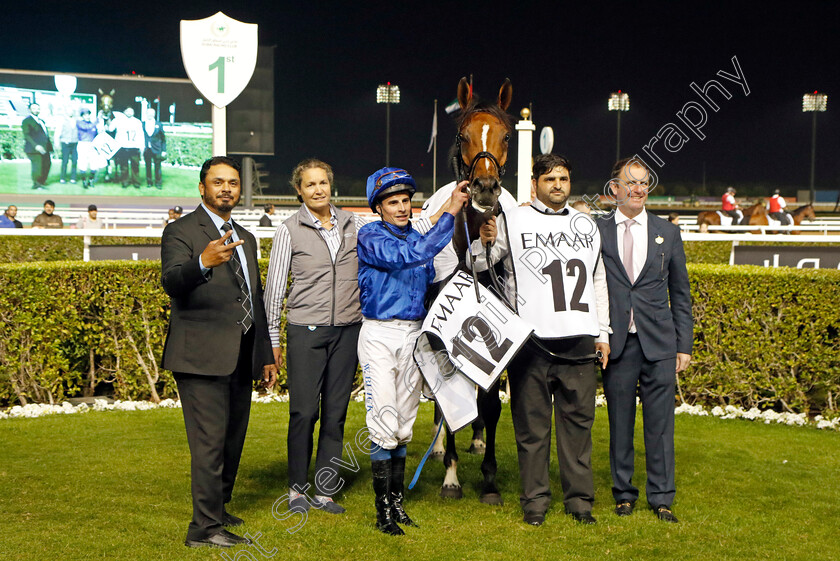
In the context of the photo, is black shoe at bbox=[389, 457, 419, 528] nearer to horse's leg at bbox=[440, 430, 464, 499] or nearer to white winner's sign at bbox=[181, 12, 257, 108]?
horse's leg at bbox=[440, 430, 464, 499]

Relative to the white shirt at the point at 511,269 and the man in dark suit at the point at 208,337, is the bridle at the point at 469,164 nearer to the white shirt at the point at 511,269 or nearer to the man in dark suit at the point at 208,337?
the white shirt at the point at 511,269

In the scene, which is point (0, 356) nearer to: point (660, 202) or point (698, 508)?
point (698, 508)

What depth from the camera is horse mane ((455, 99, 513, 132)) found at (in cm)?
422

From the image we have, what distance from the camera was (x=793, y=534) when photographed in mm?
3879

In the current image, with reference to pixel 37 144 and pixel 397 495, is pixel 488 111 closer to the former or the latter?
pixel 397 495

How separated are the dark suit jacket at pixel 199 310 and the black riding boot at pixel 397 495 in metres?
1.01

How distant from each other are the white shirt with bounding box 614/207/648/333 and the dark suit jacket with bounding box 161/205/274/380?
2068 millimetres

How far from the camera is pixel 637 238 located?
420cm

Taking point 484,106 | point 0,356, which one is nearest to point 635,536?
point 484,106

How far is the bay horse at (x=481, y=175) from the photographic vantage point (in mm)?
3467

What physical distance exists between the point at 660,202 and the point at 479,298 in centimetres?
4934

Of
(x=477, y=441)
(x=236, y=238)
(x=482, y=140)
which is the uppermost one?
(x=482, y=140)

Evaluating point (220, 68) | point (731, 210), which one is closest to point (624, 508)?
point (220, 68)

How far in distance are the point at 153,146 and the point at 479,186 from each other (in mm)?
26213
